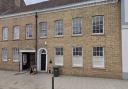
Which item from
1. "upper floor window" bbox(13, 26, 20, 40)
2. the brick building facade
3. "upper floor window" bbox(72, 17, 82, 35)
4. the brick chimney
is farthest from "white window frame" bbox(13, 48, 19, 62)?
"upper floor window" bbox(72, 17, 82, 35)

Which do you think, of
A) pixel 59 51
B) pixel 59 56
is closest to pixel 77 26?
pixel 59 51

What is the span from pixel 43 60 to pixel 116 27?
9.91 meters

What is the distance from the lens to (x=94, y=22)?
71.4 feet

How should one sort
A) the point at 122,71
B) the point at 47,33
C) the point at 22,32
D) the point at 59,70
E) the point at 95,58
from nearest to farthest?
the point at 122,71 < the point at 95,58 < the point at 59,70 < the point at 47,33 < the point at 22,32

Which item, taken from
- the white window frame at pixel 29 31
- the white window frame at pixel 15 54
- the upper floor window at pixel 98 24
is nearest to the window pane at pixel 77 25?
the upper floor window at pixel 98 24

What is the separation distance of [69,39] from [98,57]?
392cm

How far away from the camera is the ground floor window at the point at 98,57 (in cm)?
2092

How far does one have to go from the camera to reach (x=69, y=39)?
23188mm

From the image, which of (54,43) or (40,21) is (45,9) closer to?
(40,21)

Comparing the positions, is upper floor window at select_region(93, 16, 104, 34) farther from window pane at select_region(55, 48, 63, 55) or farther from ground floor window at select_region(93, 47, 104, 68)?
window pane at select_region(55, 48, 63, 55)

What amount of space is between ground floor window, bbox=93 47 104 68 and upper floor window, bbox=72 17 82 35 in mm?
2703

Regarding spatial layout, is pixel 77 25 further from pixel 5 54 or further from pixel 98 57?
pixel 5 54

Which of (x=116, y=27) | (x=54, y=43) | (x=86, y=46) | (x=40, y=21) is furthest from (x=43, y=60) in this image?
(x=116, y=27)

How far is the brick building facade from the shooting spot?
20.5 metres
